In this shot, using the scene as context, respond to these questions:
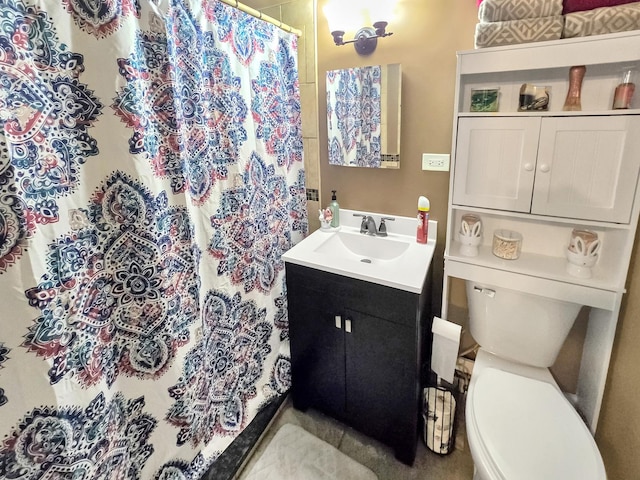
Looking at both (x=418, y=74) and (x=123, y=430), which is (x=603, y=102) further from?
(x=123, y=430)

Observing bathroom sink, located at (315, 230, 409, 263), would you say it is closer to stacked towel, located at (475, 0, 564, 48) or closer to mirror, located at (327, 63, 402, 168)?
mirror, located at (327, 63, 402, 168)

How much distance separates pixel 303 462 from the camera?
5.06ft

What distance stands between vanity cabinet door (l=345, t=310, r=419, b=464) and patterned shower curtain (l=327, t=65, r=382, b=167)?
80 centimetres

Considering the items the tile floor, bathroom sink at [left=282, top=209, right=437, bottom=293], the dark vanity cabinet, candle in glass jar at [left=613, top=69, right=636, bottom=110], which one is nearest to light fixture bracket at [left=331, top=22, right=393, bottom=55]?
bathroom sink at [left=282, top=209, right=437, bottom=293]

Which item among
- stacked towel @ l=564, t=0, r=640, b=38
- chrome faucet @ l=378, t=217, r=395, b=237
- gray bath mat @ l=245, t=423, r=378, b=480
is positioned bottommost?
gray bath mat @ l=245, t=423, r=378, b=480

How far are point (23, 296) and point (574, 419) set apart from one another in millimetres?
1653

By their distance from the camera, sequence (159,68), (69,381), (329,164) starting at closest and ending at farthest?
1. (69,381)
2. (159,68)
3. (329,164)

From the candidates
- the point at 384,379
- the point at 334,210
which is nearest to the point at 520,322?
the point at 384,379

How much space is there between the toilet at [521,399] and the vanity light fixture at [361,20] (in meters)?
1.19

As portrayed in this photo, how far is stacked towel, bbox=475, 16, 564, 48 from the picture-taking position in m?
1.09

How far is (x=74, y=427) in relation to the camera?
938mm

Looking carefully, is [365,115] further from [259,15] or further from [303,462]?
[303,462]

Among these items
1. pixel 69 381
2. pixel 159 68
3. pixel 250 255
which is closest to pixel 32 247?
pixel 69 381

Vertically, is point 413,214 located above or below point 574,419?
above
